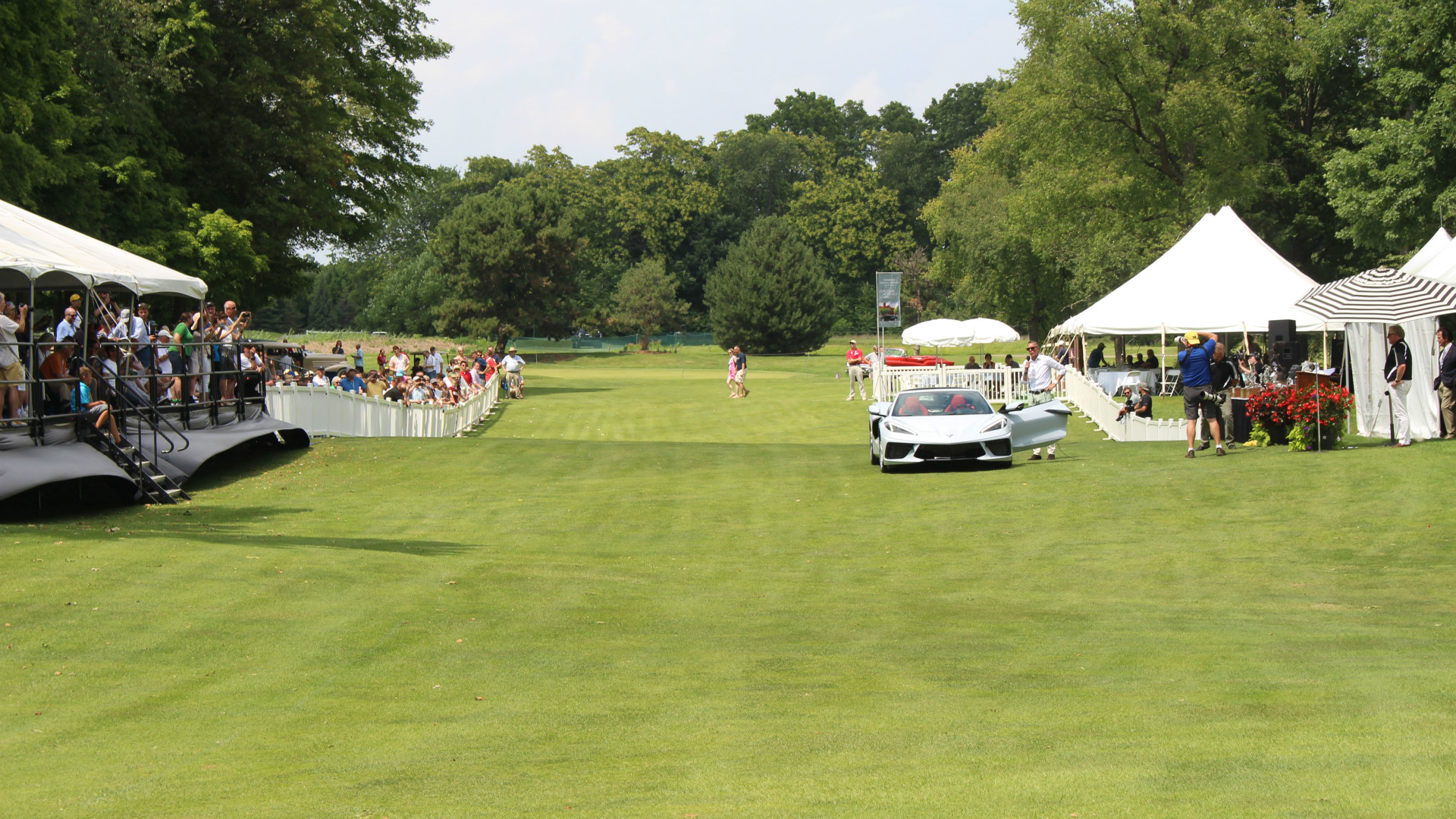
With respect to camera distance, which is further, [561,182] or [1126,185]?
[561,182]

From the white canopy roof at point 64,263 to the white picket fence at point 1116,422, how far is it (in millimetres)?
16909

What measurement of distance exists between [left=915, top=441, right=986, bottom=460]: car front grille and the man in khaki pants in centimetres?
727

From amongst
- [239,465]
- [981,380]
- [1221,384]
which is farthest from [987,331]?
[239,465]

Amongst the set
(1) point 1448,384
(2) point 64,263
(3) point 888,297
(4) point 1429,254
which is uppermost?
(3) point 888,297

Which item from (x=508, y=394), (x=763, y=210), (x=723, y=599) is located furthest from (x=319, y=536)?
(x=763, y=210)

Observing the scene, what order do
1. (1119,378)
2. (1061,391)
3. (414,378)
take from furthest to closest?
1. (1119,378)
2. (1061,391)
3. (414,378)

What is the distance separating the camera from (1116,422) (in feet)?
84.0

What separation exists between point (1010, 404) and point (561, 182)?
106 meters

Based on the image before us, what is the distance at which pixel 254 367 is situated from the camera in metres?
23.2

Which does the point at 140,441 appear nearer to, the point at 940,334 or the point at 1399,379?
the point at 1399,379

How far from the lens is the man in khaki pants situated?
19.7 m

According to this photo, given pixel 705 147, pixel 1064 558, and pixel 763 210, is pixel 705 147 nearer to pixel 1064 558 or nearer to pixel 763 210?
pixel 763 210

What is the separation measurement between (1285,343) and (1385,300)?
2089mm

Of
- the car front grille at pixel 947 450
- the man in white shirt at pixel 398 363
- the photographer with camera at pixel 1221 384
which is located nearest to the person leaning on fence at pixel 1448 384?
the photographer with camera at pixel 1221 384
